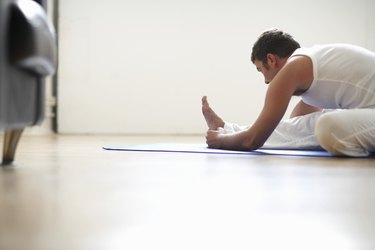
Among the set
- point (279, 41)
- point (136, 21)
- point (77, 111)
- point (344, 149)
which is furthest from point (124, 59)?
point (344, 149)

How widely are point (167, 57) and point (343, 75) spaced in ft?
10.0

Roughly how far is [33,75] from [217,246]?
41 cm

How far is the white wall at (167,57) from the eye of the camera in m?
4.92

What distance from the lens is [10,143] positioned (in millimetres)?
1307

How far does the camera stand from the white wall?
4.92 metres

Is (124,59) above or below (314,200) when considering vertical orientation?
above

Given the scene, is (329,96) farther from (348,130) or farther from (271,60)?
(271,60)

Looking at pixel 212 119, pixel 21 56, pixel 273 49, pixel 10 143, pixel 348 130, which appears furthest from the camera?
pixel 212 119

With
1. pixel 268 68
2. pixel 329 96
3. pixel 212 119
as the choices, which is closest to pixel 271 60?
pixel 268 68

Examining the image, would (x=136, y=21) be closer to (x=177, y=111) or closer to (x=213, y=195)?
(x=177, y=111)

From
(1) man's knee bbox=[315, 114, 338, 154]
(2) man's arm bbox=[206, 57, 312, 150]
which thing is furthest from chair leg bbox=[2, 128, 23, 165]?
(1) man's knee bbox=[315, 114, 338, 154]

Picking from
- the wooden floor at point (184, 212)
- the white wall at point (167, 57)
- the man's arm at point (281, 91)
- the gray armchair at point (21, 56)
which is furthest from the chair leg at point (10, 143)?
the white wall at point (167, 57)

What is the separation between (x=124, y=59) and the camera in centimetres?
494

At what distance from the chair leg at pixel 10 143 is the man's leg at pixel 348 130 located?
118cm
